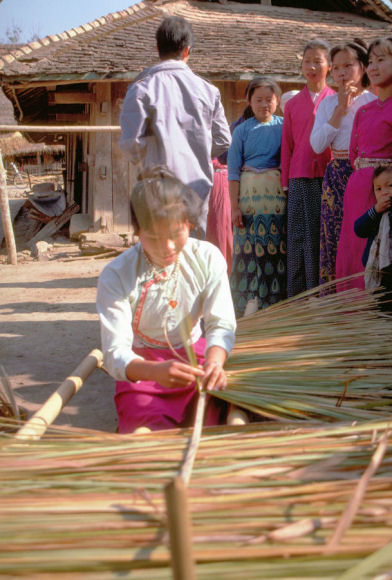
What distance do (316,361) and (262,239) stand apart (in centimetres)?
173

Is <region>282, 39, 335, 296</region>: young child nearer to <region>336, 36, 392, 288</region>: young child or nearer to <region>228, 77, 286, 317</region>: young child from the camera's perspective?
<region>228, 77, 286, 317</region>: young child

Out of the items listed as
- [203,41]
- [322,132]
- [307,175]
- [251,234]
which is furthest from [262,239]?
[203,41]

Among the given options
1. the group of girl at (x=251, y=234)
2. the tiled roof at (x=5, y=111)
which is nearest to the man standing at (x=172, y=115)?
the group of girl at (x=251, y=234)

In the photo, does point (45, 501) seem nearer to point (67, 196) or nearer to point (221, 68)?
point (221, 68)

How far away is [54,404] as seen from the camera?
1.86 m

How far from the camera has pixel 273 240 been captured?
3.63m

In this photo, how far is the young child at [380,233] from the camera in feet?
8.76

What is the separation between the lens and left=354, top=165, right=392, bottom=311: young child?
8.76ft

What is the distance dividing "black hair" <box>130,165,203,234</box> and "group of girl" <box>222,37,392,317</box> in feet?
4.70

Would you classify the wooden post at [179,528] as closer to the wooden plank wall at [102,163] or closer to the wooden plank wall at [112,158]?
the wooden plank wall at [112,158]

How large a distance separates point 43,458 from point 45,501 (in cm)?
23

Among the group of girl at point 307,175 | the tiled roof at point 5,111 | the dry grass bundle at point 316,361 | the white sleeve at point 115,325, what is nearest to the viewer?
the dry grass bundle at point 316,361

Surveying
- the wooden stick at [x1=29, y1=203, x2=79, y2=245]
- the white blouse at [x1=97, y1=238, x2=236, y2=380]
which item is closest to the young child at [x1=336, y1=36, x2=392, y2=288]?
the white blouse at [x1=97, y1=238, x2=236, y2=380]

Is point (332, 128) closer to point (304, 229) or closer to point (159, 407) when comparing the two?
point (304, 229)
